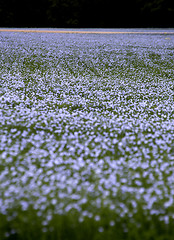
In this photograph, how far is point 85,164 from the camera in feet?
8.29

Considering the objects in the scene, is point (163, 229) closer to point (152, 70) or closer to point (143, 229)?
point (143, 229)

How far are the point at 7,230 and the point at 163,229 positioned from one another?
44.3 inches

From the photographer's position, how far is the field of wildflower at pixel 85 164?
1834 mm

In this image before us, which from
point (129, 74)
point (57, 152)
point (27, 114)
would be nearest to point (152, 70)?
point (129, 74)

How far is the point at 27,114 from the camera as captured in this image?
376 cm

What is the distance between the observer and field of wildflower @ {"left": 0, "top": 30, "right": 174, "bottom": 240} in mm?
1834
